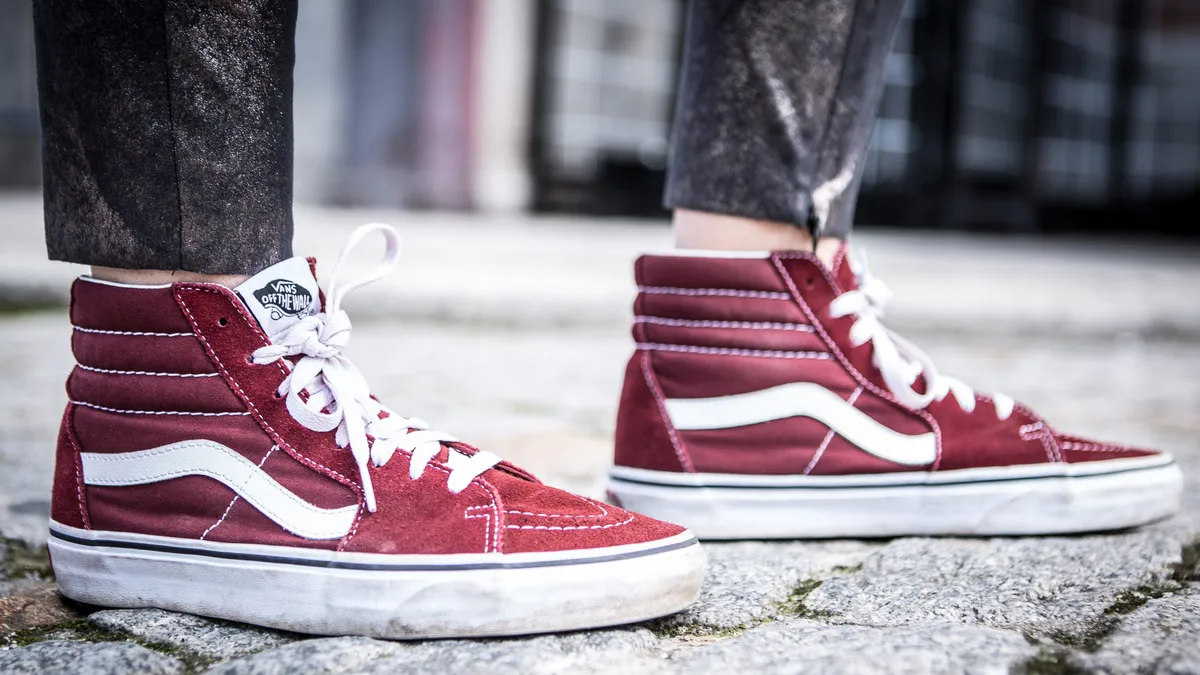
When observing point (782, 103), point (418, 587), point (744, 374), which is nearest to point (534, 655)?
point (418, 587)

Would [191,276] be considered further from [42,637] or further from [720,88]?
[720,88]

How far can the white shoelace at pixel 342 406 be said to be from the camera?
35.0 inches

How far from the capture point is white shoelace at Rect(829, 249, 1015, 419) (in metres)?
1.15

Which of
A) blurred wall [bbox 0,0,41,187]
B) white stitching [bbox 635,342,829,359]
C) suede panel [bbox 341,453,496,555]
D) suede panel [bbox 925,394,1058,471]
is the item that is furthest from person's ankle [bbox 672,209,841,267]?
blurred wall [bbox 0,0,41,187]

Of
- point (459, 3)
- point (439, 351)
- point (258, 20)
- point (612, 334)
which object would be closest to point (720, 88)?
point (258, 20)

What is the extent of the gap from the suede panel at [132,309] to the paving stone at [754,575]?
50 centimetres

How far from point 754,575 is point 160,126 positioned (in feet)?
2.26

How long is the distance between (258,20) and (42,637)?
562mm

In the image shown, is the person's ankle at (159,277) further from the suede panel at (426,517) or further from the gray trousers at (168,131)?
the suede panel at (426,517)

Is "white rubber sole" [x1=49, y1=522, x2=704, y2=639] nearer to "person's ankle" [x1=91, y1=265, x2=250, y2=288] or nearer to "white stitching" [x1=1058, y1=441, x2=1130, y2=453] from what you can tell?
"person's ankle" [x1=91, y1=265, x2=250, y2=288]

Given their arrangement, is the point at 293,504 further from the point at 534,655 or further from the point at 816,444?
the point at 816,444

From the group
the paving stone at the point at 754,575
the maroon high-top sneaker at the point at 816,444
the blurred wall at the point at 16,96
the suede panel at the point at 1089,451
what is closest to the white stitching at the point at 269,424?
the paving stone at the point at 754,575

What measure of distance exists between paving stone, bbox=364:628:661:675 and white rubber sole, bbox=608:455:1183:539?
28 centimetres

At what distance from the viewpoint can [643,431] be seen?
1.17 metres
